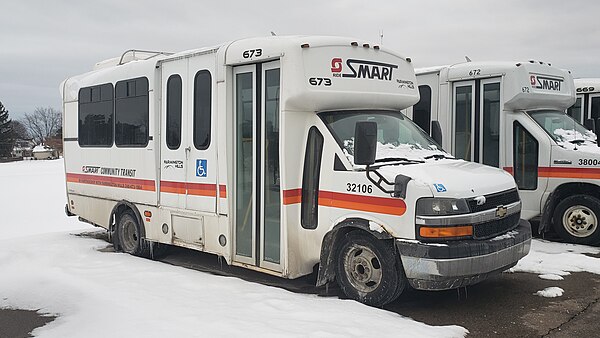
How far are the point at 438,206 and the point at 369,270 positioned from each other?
1095 mm

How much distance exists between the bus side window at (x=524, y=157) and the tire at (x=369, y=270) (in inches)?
194

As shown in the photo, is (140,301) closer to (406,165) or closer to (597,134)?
(406,165)

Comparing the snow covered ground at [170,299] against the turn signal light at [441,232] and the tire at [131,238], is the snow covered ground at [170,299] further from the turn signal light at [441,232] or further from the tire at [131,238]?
the turn signal light at [441,232]

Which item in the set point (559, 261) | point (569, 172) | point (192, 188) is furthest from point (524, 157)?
point (192, 188)

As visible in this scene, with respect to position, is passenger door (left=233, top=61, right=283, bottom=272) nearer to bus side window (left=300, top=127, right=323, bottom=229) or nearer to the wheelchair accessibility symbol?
bus side window (left=300, top=127, right=323, bottom=229)

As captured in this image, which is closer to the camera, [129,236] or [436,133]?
[436,133]

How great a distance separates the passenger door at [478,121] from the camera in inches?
416

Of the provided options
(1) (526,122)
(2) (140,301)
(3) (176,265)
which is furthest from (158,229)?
(1) (526,122)

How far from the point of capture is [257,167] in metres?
7.51

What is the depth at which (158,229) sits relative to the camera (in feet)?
29.9

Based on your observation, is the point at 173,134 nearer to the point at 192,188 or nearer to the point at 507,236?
the point at 192,188

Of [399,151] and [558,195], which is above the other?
[399,151]

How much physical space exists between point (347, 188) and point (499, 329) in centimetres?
210

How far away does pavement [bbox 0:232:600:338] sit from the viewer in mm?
5910
